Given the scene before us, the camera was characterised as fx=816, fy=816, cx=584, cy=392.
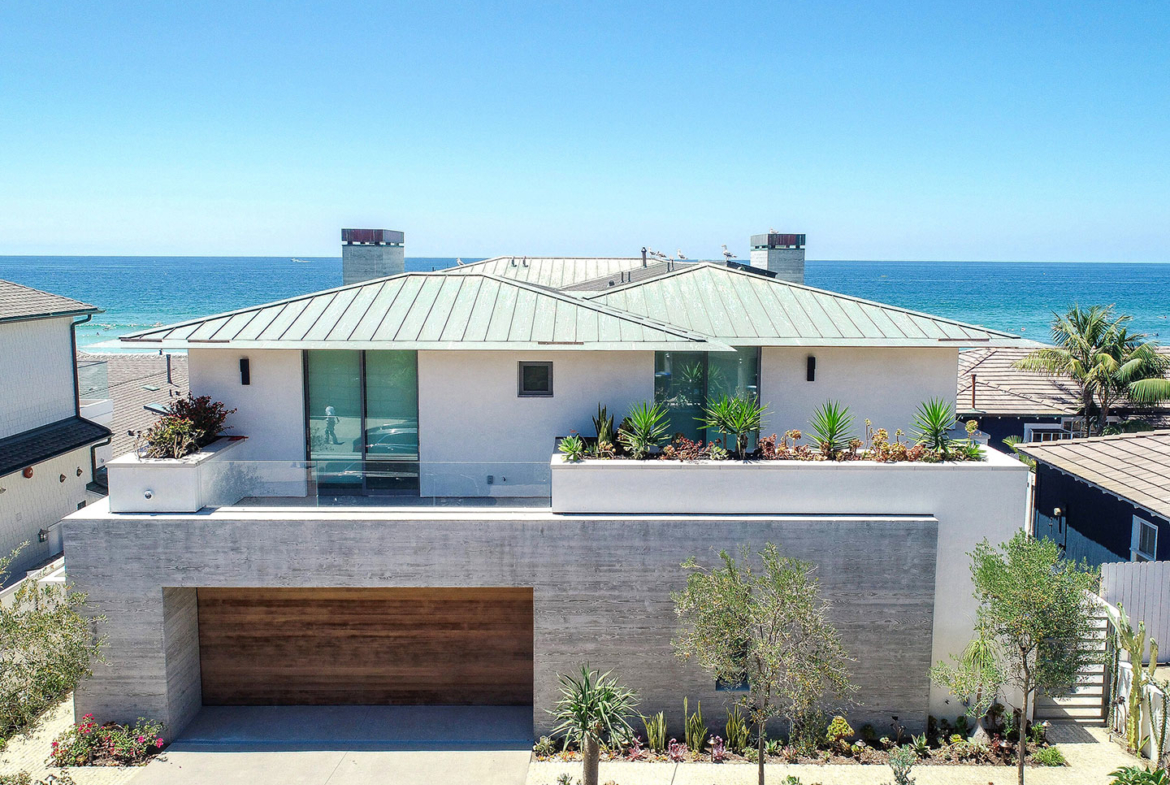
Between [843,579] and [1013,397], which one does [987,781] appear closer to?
[843,579]

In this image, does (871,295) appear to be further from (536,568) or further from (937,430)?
(536,568)

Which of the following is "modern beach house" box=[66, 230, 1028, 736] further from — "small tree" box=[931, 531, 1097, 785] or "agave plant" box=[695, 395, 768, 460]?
"small tree" box=[931, 531, 1097, 785]

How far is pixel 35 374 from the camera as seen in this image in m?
20.3

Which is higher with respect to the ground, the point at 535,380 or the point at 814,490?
the point at 535,380

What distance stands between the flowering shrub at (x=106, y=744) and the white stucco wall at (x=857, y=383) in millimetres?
11243

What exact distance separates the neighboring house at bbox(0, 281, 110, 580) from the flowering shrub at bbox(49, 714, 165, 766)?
7496 millimetres

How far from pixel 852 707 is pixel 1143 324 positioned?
382 ft

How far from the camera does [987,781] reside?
38.2 ft

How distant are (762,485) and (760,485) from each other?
0.10 feet

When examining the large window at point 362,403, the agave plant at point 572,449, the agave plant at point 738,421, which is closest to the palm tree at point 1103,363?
the agave plant at point 738,421

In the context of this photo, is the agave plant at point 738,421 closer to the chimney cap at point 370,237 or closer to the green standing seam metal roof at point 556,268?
the chimney cap at point 370,237

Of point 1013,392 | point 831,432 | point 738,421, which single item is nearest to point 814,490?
point 831,432

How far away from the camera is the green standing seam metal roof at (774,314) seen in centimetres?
1425

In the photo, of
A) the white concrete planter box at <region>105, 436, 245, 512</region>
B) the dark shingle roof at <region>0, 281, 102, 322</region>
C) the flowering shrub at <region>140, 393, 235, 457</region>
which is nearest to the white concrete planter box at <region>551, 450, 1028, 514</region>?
the white concrete planter box at <region>105, 436, 245, 512</region>
